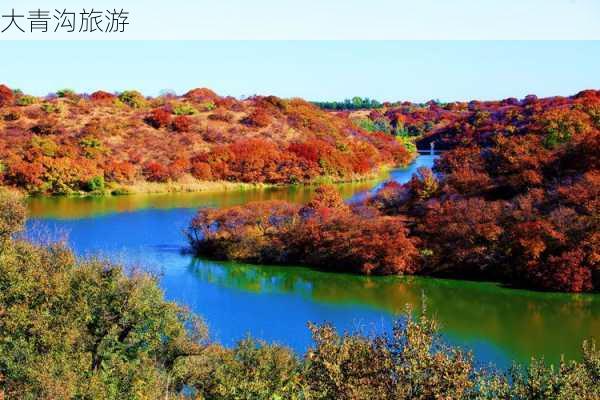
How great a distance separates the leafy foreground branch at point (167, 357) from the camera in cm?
1012

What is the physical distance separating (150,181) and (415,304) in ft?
120

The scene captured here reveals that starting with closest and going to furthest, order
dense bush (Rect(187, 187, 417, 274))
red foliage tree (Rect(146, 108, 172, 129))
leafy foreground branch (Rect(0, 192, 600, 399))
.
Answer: leafy foreground branch (Rect(0, 192, 600, 399)) < dense bush (Rect(187, 187, 417, 274)) < red foliage tree (Rect(146, 108, 172, 129))

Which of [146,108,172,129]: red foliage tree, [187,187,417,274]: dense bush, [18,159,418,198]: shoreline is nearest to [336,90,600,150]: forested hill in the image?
[187,187,417,274]: dense bush

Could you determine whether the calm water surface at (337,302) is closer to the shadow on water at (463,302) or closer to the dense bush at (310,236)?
the shadow on water at (463,302)

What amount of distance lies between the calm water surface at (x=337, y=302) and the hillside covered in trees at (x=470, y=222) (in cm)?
95

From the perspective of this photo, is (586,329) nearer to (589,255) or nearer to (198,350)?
(589,255)

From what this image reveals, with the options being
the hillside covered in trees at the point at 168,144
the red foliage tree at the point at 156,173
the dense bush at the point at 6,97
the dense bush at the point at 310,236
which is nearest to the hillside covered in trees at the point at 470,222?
the dense bush at the point at 310,236

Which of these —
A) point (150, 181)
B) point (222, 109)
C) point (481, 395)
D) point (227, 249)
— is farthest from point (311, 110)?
point (481, 395)

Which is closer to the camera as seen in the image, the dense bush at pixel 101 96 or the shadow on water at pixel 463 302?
the shadow on water at pixel 463 302

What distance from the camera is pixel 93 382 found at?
12.5 meters

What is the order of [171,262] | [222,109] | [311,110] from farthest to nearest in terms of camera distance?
[311,110] → [222,109] → [171,262]

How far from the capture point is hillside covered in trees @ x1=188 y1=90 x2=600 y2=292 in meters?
27.5

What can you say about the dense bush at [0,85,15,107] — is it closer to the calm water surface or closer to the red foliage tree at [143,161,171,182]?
the red foliage tree at [143,161,171,182]

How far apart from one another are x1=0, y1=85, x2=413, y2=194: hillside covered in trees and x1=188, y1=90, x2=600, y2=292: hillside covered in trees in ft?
75.5
